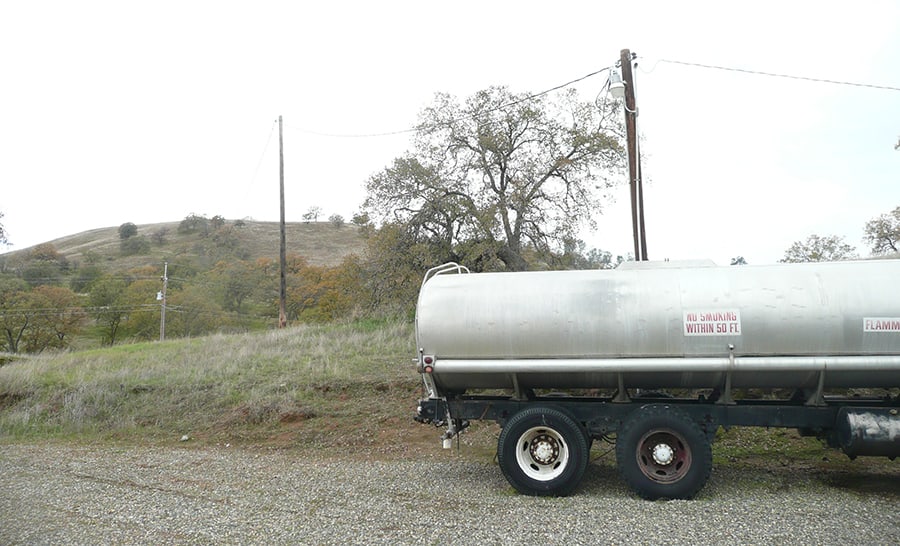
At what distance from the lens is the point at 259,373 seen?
16.4 m

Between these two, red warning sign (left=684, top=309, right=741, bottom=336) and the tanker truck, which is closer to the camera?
the tanker truck

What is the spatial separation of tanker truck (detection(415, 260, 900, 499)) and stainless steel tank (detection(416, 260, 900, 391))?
0.01 metres

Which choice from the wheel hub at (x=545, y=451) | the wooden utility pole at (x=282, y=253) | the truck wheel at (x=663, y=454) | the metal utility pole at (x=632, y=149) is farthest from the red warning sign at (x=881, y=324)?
the wooden utility pole at (x=282, y=253)

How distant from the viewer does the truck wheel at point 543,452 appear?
25.7ft

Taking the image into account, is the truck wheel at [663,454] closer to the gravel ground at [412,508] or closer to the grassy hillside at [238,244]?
the gravel ground at [412,508]

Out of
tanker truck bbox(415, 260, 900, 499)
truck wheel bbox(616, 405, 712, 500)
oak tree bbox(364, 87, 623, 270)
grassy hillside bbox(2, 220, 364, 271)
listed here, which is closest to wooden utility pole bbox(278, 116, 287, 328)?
oak tree bbox(364, 87, 623, 270)

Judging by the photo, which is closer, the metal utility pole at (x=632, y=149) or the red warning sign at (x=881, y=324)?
the red warning sign at (x=881, y=324)

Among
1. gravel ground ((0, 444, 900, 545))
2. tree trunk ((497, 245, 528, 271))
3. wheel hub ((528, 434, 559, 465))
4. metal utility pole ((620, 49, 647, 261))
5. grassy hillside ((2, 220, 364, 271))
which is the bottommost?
gravel ground ((0, 444, 900, 545))

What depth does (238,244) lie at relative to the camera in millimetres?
100688

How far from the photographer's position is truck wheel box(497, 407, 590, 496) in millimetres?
7836

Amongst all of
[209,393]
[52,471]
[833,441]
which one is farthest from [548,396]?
[209,393]

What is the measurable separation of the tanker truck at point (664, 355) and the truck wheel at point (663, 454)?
0.05 ft

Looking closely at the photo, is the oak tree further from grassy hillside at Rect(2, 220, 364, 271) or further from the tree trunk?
grassy hillside at Rect(2, 220, 364, 271)

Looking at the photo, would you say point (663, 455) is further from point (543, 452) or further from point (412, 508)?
point (412, 508)
